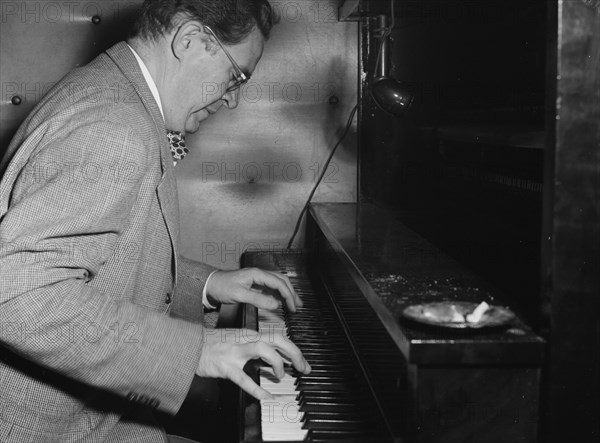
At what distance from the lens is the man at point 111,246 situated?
1.46 m

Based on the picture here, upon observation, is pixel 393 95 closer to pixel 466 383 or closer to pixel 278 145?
pixel 278 145

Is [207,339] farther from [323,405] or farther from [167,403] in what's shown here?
[323,405]

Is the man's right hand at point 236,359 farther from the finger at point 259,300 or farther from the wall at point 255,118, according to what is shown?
the wall at point 255,118

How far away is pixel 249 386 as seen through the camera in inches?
61.7

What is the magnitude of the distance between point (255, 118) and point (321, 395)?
1.91 meters

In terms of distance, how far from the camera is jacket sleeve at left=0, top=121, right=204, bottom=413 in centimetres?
144

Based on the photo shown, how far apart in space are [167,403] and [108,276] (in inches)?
12.7

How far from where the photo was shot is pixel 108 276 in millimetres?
1671

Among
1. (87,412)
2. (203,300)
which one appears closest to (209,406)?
(203,300)

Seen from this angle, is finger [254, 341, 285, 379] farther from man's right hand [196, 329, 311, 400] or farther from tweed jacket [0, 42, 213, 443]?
tweed jacket [0, 42, 213, 443]

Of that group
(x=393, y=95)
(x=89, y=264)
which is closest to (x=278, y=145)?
(x=393, y=95)

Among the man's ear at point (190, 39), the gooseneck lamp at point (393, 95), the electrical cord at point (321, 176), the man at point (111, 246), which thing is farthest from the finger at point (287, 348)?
the electrical cord at point (321, 176)

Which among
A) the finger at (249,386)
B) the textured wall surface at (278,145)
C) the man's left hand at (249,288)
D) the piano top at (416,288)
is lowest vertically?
the finger at (249,386)

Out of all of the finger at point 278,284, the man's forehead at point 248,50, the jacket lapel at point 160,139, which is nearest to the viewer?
the jacket lapel at point 160,139
